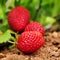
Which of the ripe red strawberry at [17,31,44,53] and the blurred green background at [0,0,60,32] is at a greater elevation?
the blurred green background at [0,0,60,32]

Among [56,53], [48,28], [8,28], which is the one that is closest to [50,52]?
[56,53]

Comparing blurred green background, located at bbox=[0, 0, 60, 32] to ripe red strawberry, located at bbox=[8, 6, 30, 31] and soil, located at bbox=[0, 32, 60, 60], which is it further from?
soil, located at bbox=[0, 32, 60, 60]

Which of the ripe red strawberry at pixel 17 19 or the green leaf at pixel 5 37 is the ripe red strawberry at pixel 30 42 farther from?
the ripe red strawberry at pixel 17 19

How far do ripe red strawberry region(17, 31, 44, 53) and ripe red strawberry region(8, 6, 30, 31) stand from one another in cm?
27

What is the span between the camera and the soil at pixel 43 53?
159 cm

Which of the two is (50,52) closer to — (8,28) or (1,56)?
(1,56)

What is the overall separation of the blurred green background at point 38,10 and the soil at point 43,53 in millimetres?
341

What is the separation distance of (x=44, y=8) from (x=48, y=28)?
0.20 metres

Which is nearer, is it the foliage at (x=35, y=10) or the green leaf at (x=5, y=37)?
the green leaf at (x=5, y=37)

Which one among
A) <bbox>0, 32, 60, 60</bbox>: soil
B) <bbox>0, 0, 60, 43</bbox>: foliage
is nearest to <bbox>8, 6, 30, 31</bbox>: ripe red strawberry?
<bbox>0, 0, 60, 43</bbox>: foliage

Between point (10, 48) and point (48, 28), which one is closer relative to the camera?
point (10, 48)

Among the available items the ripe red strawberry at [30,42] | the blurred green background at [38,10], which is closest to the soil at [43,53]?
the ripe red strawberry at [30,42]

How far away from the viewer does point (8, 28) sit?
2.04 metres

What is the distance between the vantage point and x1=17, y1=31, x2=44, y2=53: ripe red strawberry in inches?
65.2
